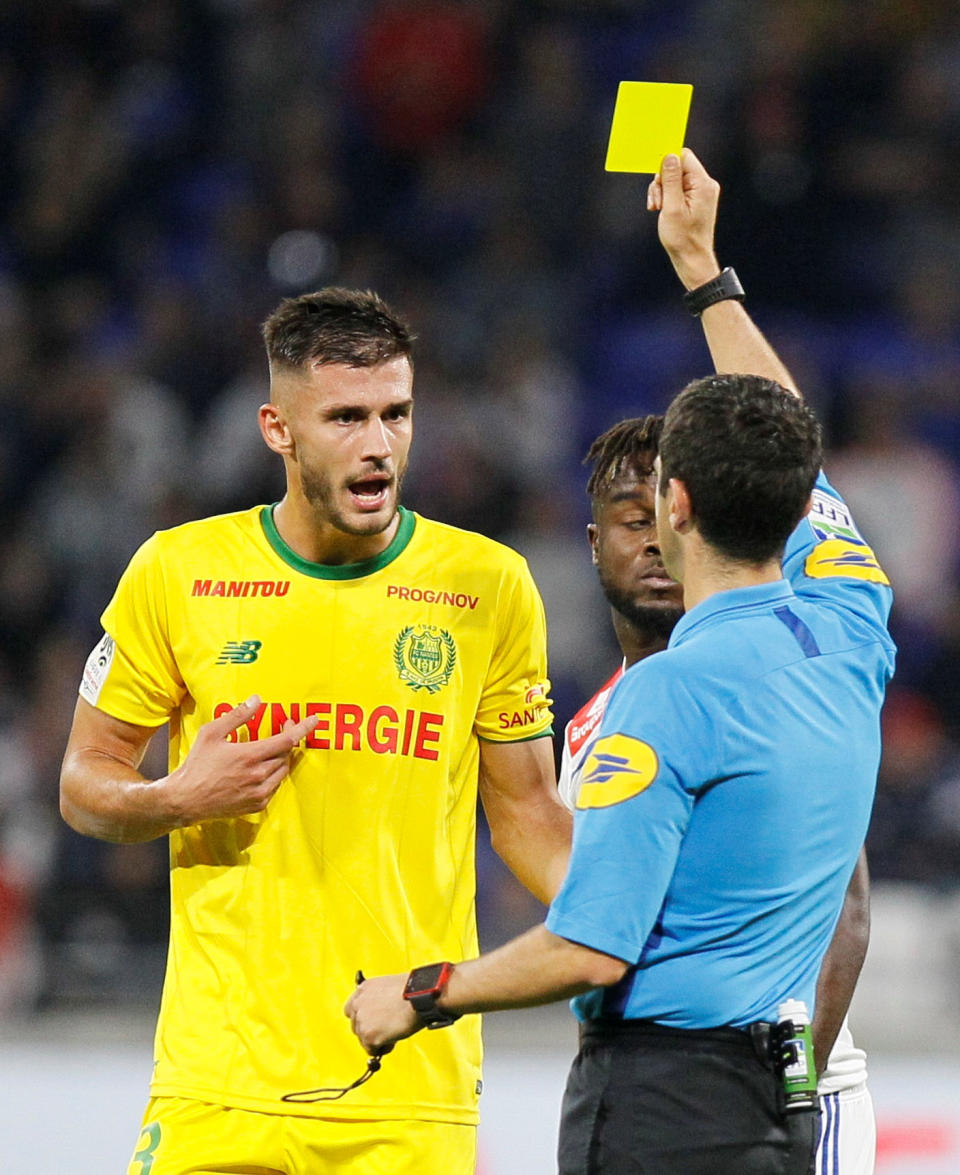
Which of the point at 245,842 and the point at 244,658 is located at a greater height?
the point at 244,658

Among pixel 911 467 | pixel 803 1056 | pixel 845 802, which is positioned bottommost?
pixel 803 1056

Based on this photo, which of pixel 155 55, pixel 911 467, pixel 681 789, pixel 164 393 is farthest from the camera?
pixel 155 55

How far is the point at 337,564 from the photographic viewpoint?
12.0ft

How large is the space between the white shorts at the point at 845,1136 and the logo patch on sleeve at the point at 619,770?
1.17 metres

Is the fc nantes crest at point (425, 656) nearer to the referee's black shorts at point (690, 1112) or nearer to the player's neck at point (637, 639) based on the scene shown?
the player's neck at point (637, 639)

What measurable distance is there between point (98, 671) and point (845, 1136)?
5.67ft

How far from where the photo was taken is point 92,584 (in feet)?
29.8

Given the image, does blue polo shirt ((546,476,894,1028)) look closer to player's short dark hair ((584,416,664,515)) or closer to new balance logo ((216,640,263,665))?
new balance logo ((216,640,263,665))

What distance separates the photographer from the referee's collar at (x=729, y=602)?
2.86m

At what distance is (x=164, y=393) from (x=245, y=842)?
6.26m

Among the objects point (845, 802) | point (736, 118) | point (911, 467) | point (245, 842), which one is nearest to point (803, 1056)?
point (845, 802)

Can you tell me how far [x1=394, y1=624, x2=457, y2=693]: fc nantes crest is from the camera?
3580 millimetres

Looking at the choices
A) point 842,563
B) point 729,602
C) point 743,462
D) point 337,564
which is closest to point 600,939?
point 729,602

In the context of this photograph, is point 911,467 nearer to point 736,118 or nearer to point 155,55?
point 736,118
